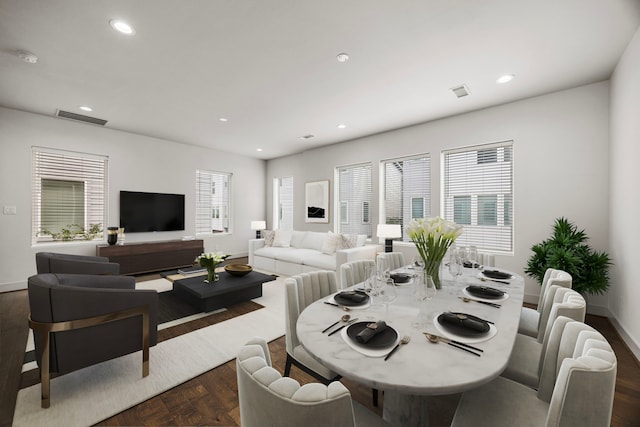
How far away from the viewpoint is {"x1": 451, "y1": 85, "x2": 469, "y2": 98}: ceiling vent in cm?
337

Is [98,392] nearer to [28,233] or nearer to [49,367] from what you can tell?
[49,367]

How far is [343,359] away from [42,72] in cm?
443

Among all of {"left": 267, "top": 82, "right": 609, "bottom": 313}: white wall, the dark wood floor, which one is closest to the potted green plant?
{"left": 267, "top": 82, "right": 609, "bottom": 313}: white wall

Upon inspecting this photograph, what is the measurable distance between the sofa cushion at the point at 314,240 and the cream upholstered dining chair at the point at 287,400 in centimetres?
476

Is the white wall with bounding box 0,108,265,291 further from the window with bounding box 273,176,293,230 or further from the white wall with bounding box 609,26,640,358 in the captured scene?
the white wall with bounding box 609,26,640,358

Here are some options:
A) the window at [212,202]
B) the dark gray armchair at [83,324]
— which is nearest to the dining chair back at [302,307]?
the dark gray armchair at [83,324]

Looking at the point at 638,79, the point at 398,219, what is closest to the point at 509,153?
the point at 638,79

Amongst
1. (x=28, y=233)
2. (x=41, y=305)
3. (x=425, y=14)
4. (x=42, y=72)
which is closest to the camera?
(x=41, y=305)

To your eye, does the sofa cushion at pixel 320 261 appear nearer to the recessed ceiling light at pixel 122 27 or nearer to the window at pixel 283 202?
the window at pixel 283 202

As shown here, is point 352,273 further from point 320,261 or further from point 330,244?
point 330,244

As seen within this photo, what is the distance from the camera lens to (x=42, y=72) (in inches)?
120

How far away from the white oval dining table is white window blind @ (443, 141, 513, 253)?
2.80m

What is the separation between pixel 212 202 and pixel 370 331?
6.44 metres

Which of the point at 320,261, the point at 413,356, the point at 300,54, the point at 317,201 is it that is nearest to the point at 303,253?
the point at 320,261
